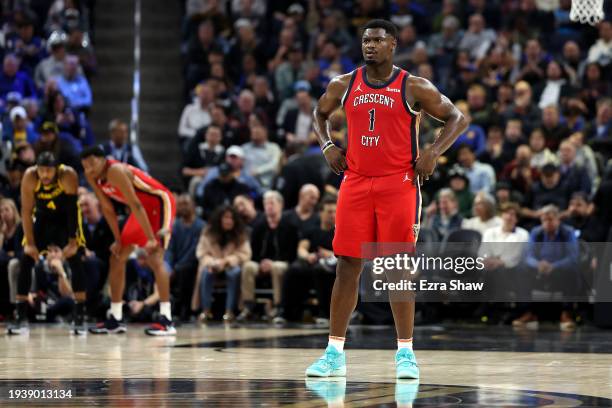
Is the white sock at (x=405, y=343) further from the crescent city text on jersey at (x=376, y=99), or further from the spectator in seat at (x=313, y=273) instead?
the spectator in seat at (x=313, y=273)

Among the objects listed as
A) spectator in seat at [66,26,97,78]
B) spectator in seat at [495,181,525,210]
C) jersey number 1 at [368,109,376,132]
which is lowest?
spectator in seat at [495,181,525,210]

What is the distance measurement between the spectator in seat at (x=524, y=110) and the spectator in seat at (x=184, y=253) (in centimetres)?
426

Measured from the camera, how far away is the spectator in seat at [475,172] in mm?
15047

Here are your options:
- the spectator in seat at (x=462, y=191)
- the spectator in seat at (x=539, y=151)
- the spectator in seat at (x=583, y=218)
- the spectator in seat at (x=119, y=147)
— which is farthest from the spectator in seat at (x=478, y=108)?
the spectator in seat at (x=119, y=147)

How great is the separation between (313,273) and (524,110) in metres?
3.82

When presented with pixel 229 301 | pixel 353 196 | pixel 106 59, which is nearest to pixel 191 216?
pixel 229 301

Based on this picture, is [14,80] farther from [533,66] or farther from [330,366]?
[330,366]

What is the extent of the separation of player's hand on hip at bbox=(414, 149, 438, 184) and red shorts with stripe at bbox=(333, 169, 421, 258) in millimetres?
76

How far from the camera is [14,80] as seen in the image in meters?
17.8

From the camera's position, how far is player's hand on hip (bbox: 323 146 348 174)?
7.45 meters

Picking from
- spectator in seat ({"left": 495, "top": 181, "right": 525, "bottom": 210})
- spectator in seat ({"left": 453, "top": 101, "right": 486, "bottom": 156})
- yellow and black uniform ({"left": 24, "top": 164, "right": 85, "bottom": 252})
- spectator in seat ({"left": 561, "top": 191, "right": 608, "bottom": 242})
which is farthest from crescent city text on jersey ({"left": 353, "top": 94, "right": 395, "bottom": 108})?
spectator in seat ({"left": 453, "top": 101, "right": 486, "bottom": 156})

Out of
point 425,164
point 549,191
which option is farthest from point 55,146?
point 425,164

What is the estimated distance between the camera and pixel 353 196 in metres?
7.46

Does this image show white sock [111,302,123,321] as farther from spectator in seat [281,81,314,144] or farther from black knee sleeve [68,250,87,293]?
spectator in seat [281,81,314,144]
